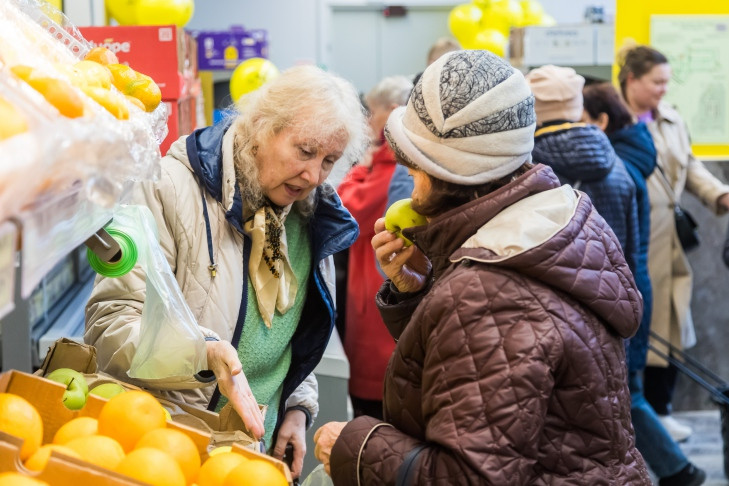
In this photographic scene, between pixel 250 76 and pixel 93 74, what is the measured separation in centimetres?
342

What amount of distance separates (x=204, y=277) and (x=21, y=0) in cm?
73

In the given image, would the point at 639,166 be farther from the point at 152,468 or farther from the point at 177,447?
the point at 152,468

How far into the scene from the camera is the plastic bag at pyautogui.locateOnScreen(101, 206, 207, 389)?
1.76m

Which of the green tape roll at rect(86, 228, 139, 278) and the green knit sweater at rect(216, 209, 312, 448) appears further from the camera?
the green knit sweater at rect(216, 209, 312, 448)

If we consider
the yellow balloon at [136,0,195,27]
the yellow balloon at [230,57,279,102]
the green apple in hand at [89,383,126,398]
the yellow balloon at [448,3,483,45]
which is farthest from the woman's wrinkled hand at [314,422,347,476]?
the yellow balloon at [448,3,483,45]

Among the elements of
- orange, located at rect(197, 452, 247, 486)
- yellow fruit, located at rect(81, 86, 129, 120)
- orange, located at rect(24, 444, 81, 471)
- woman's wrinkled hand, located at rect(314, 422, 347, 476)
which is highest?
yellow fruit, located at rect(81, 86, 129, 120)

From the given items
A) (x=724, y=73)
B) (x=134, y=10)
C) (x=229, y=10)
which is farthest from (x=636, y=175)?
(x=229, y=10)

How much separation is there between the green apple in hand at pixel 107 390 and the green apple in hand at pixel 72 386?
19 mm

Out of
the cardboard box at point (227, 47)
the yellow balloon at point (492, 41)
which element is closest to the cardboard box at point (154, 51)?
the cardboard box at point (227, 47)

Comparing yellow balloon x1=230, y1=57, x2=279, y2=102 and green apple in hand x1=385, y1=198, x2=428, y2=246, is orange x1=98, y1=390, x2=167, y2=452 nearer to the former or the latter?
green apple in hand x1=385, y1=198, x2=428, y2=246

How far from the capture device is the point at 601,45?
5.48 m

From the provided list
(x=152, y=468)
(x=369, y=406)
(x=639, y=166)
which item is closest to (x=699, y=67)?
(x=639, y=166)

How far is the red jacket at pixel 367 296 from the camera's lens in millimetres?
4035

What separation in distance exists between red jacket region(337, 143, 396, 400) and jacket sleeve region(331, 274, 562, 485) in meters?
2.48
